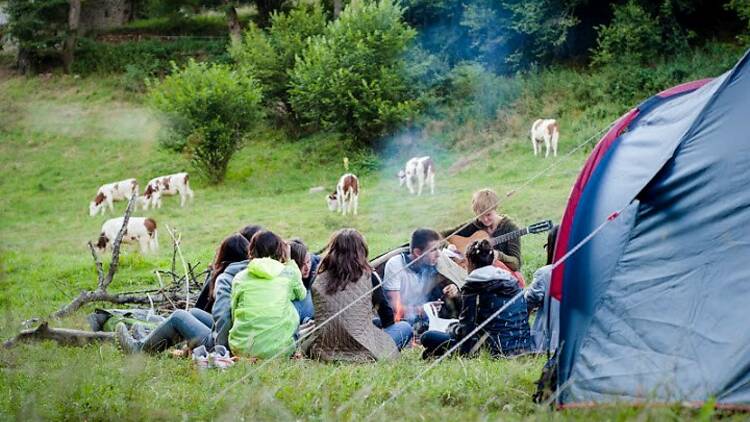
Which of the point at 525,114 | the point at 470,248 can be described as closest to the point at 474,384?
the point at 470,248

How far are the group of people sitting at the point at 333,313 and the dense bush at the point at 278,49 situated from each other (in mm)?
23384

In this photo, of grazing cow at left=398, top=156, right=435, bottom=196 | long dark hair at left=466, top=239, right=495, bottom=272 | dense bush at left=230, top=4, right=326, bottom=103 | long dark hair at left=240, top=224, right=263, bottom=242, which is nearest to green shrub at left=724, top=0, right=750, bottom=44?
grazing cow at left=398, top=156, right=435, bottom=196

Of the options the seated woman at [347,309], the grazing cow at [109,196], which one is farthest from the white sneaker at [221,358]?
the grazing cow at [109,196]

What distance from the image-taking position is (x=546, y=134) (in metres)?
22.9

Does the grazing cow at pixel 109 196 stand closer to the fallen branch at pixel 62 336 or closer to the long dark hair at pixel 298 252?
the fallen branch at pixel 62 336

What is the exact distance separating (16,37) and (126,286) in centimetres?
2595

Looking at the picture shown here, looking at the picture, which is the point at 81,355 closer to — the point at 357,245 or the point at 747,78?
the point at 357,245

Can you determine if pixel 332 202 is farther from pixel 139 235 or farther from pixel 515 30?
pixel 515 30

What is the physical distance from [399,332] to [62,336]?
2.86m

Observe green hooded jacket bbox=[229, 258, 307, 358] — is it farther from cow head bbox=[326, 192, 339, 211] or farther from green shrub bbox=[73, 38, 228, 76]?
green shrub bbox=[73, 38, 228, 76]

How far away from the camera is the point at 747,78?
17.8 feet

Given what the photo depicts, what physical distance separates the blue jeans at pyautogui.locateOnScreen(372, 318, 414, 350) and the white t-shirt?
2.20 ft

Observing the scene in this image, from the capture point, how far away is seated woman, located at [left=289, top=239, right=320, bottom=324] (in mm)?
7883

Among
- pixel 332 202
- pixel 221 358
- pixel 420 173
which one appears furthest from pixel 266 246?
pixel 420 173
